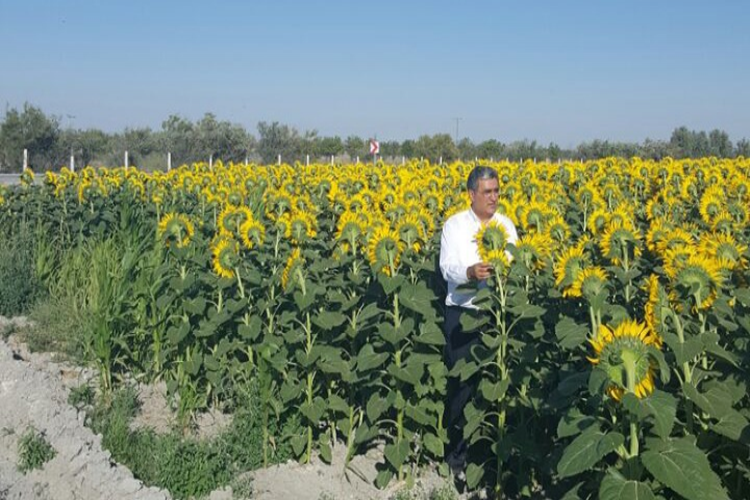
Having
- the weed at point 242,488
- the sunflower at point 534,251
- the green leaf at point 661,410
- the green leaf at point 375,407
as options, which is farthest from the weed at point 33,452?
the green leaf at point 661,410

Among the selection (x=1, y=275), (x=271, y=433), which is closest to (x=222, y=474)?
(x=271, y=433)

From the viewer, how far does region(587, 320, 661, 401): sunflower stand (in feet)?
8.85

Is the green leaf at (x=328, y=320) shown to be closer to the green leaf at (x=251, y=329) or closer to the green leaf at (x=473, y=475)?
the green leaf at (x=251, y=329)

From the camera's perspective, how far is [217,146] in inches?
1436

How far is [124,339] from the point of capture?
5762mm

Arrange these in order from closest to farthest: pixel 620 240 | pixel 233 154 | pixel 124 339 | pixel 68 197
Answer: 1. pixel 620 240
2. pixel 124 339
3. pixel 68 197
4. pixel 233 154

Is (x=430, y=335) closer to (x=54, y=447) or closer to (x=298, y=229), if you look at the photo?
(x=298, y=229)

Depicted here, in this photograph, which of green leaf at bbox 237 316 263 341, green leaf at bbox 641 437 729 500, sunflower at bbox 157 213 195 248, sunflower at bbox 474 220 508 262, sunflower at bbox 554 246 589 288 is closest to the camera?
green leaf at bbox 641 437 729 500

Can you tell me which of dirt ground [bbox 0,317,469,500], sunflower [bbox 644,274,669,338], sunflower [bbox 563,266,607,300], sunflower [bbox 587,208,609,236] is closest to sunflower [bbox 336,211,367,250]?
dirt ground [bbox 0,317,469,500]

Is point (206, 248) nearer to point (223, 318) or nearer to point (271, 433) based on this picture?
point (223, 318)

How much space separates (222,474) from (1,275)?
3.85m

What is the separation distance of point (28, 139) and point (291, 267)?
35.4m

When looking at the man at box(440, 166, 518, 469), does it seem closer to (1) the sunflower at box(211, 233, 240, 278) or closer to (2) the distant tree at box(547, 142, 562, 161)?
(1) the sunflower at box(211, 233, 240, 278)

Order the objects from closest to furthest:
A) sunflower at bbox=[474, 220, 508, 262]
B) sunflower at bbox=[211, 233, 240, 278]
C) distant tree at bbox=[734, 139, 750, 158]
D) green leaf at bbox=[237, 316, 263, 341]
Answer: sunflower at bbox=[474, 220, 508, 262]
green leaf at bbox=[237, 316, 263, 341]
sunflower at bbox=[211, 233, 240, 278]
distant tree at bbox=[734, 139, 750, 158]
